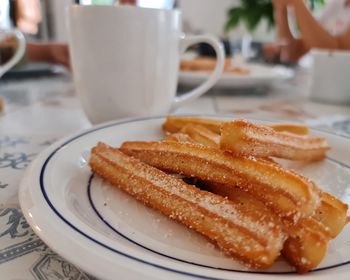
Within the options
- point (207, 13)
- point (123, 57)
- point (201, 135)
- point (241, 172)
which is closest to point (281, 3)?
point (123, 57)

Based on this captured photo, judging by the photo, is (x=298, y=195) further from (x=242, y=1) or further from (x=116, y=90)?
(x=242, y=1)

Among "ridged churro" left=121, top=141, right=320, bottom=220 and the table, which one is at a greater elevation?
"ridged churro" left=121, top=141, right=320, bottom=220

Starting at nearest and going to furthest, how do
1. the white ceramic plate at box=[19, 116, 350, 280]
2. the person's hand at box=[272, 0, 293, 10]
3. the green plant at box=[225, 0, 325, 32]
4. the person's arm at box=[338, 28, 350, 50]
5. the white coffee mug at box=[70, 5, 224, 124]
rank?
the white ceramic plate at box=[19, 116, 350, 280] < the white coffee mug at box=[70, 5, 224, 124] < the person's arm at box=[338, 28, 350, 50] < the person's hand at box=[272, 0, 293, 10] < the green plant at box=[225, 0, 325, 32]

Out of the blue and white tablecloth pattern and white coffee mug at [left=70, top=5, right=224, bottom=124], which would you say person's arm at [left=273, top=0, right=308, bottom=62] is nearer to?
white coffee mug at [left=70, top=5, right=224, bottom=124]

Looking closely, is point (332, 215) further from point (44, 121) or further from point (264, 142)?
point (44, 121)

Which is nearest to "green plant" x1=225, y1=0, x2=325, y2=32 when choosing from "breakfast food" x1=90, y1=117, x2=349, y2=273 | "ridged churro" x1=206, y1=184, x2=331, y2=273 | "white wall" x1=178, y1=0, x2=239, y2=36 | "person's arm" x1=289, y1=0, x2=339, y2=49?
"person's arm" x1=289, y1=0, x2=339, y2=49

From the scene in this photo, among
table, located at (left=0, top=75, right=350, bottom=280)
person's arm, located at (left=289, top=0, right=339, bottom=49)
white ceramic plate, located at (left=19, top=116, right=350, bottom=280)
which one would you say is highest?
person's arm, located at (left=289, top=0, right=339, bottom=49)

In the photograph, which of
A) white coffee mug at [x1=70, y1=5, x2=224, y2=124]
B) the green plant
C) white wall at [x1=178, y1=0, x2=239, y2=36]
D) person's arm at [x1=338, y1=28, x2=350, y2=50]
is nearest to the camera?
white coffee mug at [x1=70, y1=5, x2=224, y2=124]

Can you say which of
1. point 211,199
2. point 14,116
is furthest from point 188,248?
point 14,116
